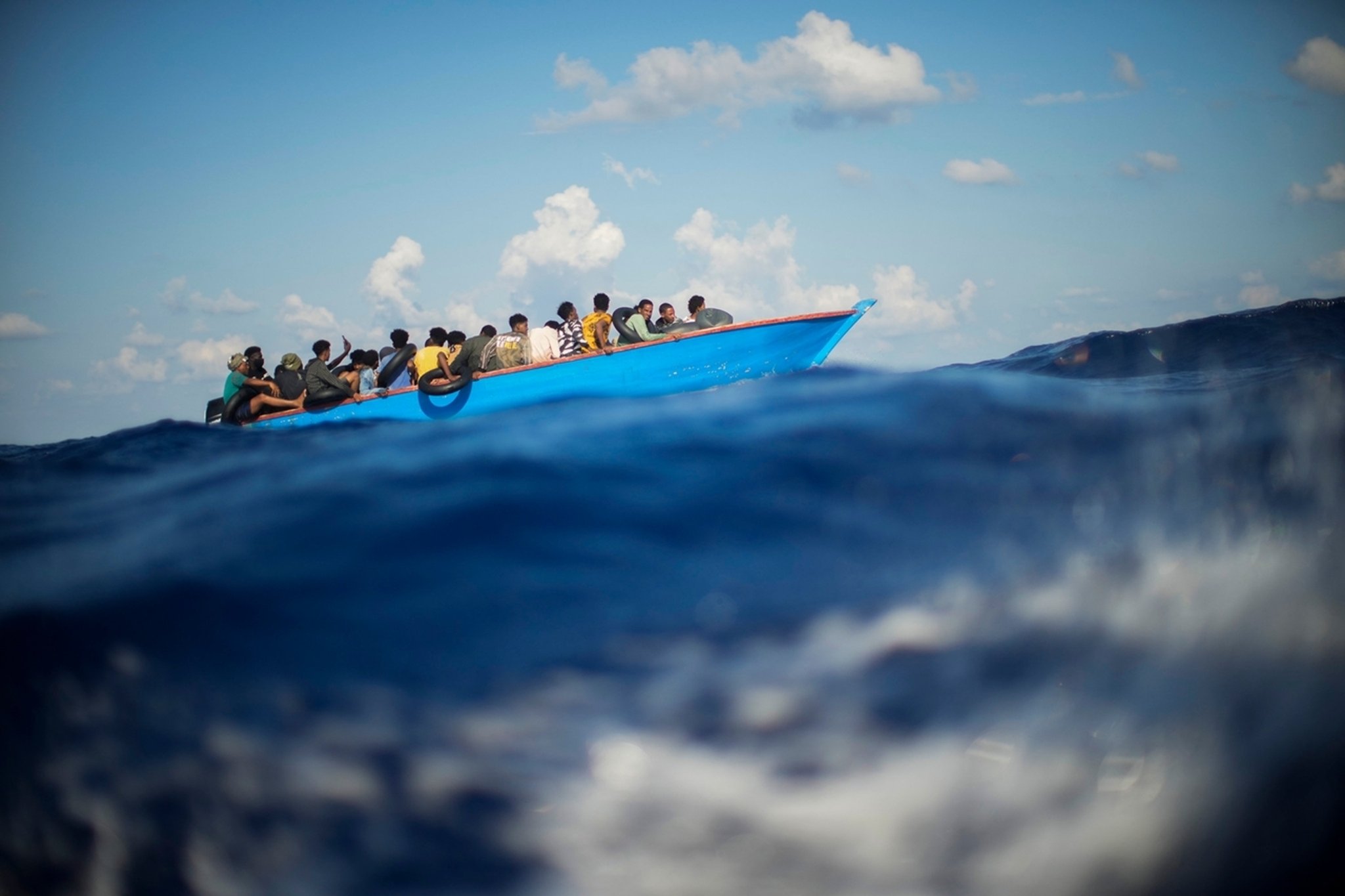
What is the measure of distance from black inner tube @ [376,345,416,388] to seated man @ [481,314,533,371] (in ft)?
4.14

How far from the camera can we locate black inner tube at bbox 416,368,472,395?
10.1 m

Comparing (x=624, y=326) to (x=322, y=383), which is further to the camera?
(x=624, y=326)

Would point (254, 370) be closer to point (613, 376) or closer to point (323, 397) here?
point (323, 397)

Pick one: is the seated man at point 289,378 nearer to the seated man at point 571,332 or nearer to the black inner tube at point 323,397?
the black inner tube at point 323,397

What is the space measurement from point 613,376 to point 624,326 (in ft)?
3.74

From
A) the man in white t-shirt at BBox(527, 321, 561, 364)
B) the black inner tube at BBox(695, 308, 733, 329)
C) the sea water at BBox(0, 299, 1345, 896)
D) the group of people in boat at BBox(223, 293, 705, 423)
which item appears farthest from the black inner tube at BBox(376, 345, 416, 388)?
the sea water at BBox(0, 299, 1345, 896)

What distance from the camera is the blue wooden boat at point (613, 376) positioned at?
10.2 metres

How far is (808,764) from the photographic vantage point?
2.61 metres

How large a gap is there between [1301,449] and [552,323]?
30.7 feet

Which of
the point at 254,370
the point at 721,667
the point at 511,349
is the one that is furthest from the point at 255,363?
the point at 721,667

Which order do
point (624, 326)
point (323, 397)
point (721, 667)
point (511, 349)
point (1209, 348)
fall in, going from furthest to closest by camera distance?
1. point (624, 326)
2. point (511, 349)
3. point (323, 397)
4. point (1209, 348)
5. point (721, 667)

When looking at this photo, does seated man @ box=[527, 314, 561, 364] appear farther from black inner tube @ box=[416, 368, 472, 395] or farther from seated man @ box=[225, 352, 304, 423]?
Answer: seated man @ box=[225, 352, 304, 423]

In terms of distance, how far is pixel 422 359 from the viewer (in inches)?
418

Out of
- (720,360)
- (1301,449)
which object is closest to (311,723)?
(1301,449)
